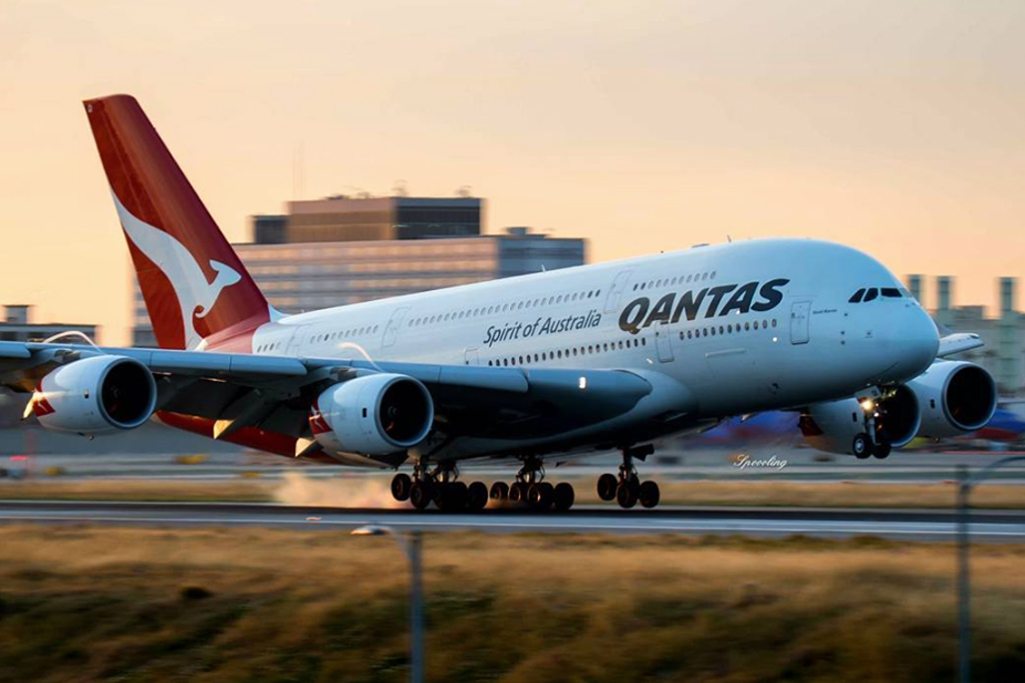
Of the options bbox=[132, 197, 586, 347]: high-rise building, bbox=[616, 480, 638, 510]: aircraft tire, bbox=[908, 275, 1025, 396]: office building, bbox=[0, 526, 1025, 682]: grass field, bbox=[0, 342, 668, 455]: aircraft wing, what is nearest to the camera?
bbox=[0, 526, 1025, 682]: grass field

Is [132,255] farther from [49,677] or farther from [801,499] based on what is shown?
[49,677]

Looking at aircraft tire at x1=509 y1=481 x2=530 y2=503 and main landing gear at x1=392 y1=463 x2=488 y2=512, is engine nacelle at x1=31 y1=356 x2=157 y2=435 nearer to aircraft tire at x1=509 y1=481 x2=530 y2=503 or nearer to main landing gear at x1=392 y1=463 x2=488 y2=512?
→ main landing gear at x1=392 y1=463 x2=488 y2=512

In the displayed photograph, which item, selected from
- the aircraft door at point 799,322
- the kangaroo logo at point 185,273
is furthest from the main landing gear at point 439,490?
the kangaroo logo at point 185,273

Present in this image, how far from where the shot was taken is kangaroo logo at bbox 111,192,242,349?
146ft

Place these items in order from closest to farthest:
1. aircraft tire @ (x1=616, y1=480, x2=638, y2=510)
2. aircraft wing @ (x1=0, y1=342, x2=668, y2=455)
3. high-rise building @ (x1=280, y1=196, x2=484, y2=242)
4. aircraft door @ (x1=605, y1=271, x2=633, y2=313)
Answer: aircraft wing @ (x1=0, y1=342, x2=668, y2=455) → aircraft door @ (x1=605, y1=271, x2=633, y2=313) → aircraft tire @ (x1=616, y1=480, x2=638, y2=510) → high-rise building @ (x1=280, y1=196, x2=484, y2=242)

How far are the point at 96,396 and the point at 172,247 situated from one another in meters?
13.5

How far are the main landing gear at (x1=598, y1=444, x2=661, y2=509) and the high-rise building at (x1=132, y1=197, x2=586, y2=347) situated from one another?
126 meters

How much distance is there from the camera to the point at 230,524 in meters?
31.5

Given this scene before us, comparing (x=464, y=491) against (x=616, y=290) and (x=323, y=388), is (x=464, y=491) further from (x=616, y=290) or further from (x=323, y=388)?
(x=616, y=290)

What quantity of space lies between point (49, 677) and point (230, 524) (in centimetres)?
1165

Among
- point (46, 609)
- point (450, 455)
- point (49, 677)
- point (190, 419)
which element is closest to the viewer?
point (49, 677)

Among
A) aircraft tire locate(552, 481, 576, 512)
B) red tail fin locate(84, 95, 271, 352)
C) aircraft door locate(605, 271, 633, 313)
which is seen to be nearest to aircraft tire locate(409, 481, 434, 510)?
aircraft tire locate(552, 481, 576, 512)

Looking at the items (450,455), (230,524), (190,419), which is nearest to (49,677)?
(230,524)

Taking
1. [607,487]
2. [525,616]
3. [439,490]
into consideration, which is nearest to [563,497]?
[607,487]
